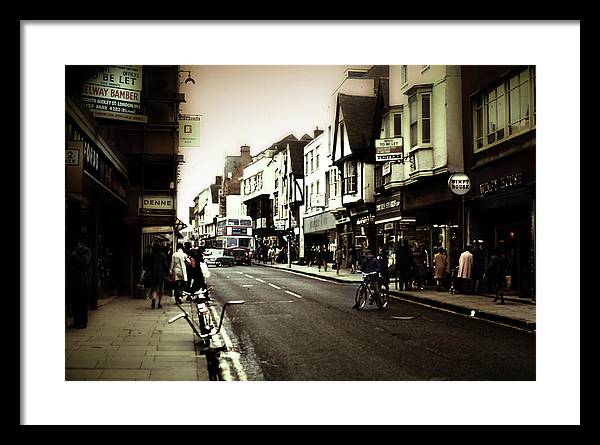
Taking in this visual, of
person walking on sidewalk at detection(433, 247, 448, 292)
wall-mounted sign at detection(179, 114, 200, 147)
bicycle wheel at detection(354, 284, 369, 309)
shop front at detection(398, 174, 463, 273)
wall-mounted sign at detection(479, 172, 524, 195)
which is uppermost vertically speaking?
wall-mounted sign at detection(179, 114, 200, 147)

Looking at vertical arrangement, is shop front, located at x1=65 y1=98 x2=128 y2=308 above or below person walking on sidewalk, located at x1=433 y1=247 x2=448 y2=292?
above

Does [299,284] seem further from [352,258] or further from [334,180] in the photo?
[334,180]

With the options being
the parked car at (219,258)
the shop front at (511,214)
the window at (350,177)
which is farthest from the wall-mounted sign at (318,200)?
the shop front at (511,214)

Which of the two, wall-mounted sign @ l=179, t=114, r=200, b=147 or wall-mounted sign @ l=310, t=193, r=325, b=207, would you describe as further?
wall-mounted sign @ l=310, t=193, r=325, b=207

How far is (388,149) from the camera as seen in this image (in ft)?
76.9

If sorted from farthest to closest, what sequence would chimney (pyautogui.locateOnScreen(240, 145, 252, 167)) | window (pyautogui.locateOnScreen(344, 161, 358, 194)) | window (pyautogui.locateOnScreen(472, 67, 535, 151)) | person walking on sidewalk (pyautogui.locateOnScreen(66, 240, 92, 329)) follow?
chimney (pyautogui.locateOnScreen(240, 145, 252, 167)) → window (pyautogui.locateOnScreen(344, 161, 358, 194)) → window (pyautogui.locateOnScreen(472, 67, 535, 151)) → person walking on sidewalk (pyautogui.locateOnScreen(66, 240, 92, 329))

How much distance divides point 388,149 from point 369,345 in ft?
42.9

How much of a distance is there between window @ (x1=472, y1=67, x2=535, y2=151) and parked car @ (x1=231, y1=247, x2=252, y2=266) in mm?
27616

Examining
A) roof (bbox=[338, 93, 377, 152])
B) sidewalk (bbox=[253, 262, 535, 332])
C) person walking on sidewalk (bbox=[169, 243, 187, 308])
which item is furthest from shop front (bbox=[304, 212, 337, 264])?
person walking on sidewalk (bbox=[169, 243, 187, 308])

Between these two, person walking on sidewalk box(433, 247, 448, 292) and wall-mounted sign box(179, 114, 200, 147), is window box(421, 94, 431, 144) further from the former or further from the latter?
wall-mounted sign box(179, 114, 200, 147)

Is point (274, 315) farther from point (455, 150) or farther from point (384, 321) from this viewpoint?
point (455, 150)

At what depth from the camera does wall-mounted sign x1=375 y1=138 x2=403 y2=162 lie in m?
22.9
